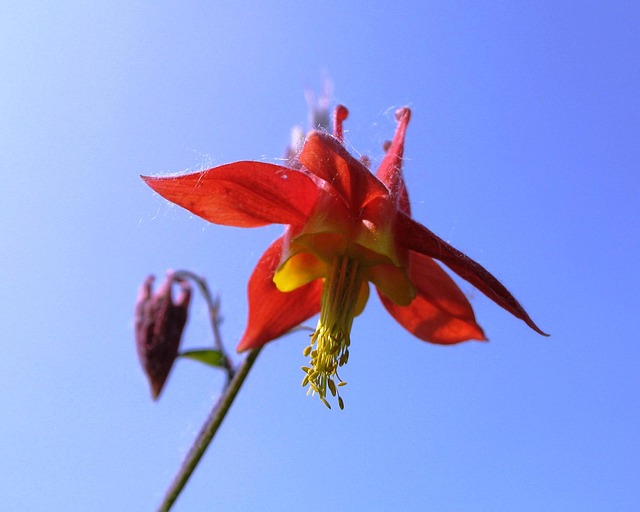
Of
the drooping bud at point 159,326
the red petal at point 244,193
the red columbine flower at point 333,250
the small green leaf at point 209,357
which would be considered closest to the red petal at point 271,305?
the red columbine flower at point 333,250

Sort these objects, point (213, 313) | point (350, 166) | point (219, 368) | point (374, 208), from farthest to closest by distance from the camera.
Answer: point (213, 313) < point (219, 368) < point (374, 208) < point (350, 166)

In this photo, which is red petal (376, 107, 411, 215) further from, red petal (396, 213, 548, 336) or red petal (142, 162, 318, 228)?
red petal (142, 162, 318, 228)

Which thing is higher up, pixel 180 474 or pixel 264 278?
pixel 264 278

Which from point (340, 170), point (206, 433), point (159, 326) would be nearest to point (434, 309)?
point (340, 170)

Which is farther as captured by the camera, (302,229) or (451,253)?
(302,229)

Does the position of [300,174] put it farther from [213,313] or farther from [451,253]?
[213,313]

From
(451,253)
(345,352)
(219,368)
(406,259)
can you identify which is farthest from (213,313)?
(451,253)

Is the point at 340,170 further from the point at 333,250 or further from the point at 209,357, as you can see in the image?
the point at 209,357
